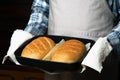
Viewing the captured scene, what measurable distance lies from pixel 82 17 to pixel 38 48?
0.21 m

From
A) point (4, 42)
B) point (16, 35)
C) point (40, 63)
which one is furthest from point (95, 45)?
point (4, 42)

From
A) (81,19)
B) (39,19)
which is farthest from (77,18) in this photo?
(39,19)

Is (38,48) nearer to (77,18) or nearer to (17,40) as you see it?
(17,40)

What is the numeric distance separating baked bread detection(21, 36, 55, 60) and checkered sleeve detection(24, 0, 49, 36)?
97mm

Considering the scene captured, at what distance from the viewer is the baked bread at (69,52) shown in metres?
0.80

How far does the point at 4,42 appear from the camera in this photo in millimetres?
2189

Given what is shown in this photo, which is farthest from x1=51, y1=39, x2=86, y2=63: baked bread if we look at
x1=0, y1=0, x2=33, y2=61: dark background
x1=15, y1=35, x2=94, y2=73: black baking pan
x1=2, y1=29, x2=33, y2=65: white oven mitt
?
x1=0, y1=0, x2=33, y2=61: dark background

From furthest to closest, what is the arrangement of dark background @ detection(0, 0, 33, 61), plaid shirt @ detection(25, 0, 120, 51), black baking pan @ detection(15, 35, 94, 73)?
dark background @ detection(0, 0, 33, 61), plaid shirt @ detection(25, 0, 120, 51), black baking pan @ detection(15, 35, 94, 73)

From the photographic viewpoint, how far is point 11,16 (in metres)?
2.25

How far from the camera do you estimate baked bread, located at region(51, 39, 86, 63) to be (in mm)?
796

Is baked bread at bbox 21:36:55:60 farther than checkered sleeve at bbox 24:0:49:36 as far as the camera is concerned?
No

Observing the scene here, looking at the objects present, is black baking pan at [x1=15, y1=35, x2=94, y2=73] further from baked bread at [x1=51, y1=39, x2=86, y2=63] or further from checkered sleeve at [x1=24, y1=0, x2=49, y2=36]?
checkered sleeve at [x1=24, y1=0, x2=49, y2=36]

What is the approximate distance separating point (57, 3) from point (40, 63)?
0.30m

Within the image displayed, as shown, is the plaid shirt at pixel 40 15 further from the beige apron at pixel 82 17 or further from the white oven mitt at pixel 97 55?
the white oven mitt at pixel 97 55
